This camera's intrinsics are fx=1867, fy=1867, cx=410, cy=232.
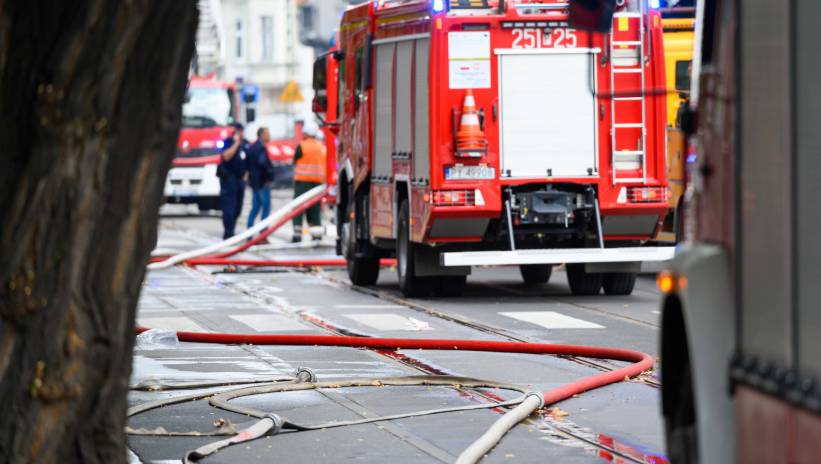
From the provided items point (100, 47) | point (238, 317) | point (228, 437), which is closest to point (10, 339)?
point (100, 47)

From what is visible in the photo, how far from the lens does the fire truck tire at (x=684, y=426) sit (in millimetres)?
6188

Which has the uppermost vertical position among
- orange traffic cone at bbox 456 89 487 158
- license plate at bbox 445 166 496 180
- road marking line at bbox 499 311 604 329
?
orange traffic cone at bbox 456 89 487 158

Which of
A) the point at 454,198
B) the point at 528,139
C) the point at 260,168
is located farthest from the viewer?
the point at 260,168

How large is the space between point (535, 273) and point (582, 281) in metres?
1.85

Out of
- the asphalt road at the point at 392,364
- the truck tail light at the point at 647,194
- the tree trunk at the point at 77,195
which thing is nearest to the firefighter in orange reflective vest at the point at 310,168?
the asphalt road at the point at 392,364

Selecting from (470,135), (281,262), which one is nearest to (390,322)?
(470,135)

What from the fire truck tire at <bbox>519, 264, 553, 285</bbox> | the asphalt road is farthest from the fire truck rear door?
the fire truck tire at <bbox>519, 264, 553, 285</bbox>

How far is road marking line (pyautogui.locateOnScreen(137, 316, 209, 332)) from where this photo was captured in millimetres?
15883

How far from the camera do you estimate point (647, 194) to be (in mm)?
18344

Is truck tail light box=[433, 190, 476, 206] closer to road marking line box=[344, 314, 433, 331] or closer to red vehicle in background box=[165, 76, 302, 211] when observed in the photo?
road marking line box=[344, 314, 433, 331]

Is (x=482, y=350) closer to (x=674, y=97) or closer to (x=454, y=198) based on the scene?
(x=454, y=198)

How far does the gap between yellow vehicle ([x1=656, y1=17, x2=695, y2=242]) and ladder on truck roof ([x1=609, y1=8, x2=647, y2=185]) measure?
73.6 inches

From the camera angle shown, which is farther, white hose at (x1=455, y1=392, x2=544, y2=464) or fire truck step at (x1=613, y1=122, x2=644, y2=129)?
fire truck step at (x1=613, y1=122, x2=644, y2=129)

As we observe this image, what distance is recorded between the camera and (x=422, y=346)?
13750mm
